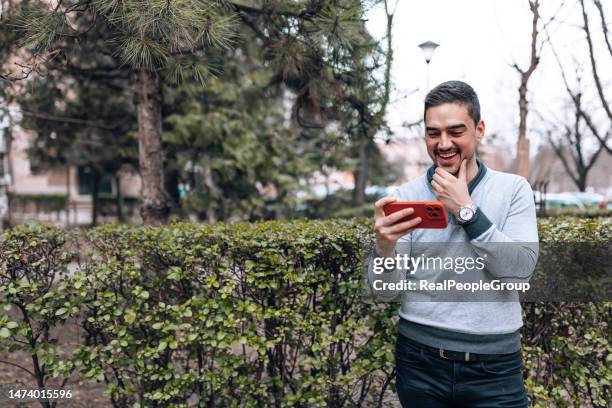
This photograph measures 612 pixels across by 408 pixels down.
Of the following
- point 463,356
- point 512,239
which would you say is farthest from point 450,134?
point 463,356

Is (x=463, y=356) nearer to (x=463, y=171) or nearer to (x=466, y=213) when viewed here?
(x=466, y=213)

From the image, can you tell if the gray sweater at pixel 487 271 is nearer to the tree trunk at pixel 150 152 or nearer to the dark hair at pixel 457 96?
the dark hair at pixel 457 96

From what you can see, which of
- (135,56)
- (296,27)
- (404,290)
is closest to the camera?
(404,290)

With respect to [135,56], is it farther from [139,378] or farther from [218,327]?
[139,378]

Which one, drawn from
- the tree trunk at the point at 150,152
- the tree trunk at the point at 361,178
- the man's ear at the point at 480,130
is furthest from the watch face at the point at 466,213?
the tree trunk at the point at 361,178

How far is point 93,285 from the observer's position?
9.78 feet

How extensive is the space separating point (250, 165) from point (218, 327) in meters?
8.87

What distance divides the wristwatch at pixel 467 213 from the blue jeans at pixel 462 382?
0.53 m

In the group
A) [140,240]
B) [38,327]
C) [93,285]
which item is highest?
[140,240]

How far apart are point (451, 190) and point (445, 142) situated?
0.66 feet

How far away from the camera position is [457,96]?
180 centimetres

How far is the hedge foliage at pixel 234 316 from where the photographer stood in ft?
9.68

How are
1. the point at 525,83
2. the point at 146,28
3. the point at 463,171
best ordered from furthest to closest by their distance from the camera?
the point at 525,83, the point at 146,28, the point at 463,171

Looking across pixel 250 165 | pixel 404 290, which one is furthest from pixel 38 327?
pixel 250 165
